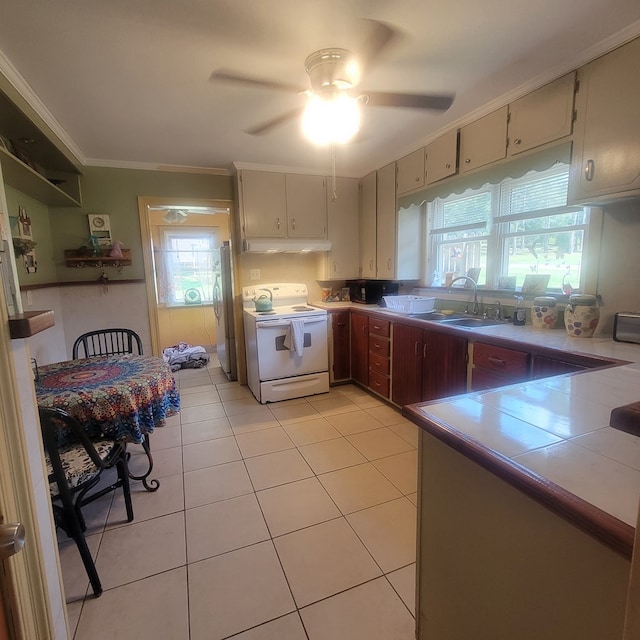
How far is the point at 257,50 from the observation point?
1693mm

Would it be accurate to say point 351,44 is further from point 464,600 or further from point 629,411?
point 464,600

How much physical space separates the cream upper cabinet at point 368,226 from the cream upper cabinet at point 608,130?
2.10 meters

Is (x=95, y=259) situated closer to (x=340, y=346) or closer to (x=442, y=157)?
(x=340, y=346)

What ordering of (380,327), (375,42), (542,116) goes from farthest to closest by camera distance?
(380,327) → (542,116) → (375,42)

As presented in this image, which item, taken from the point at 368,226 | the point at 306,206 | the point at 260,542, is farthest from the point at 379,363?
the point at 260,542

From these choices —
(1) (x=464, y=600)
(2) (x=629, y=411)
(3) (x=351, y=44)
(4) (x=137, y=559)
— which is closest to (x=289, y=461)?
(4) (x=137, y=559)

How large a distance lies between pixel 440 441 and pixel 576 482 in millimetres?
360

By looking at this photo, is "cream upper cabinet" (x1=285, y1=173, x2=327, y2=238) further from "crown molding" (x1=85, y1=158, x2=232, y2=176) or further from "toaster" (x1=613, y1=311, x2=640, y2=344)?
"toaster" (x1=613, y1=311, x2=640, y2=344)

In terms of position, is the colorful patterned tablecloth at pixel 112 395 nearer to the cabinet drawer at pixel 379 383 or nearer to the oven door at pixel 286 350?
the oven door at pixel 286 350

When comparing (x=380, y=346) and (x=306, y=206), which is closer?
(x=380, y=346)

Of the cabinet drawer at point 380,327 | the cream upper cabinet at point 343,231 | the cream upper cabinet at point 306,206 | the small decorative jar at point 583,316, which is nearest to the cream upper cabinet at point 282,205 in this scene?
the cream upper cabinet at point 306,206

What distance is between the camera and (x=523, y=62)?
1850 millimetres

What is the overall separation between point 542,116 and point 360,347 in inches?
93.9

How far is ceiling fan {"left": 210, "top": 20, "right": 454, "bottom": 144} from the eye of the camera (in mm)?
1664
